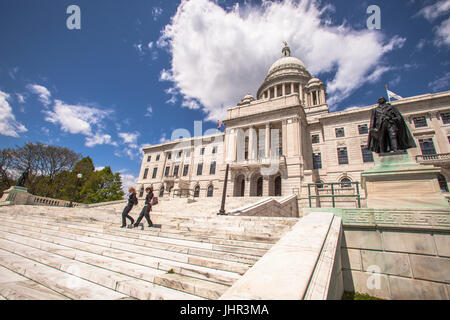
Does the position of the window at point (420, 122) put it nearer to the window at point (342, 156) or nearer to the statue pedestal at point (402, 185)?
the window at point (342, 156)

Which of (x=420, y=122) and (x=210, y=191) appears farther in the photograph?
(x=210, y=191)

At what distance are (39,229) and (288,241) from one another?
8.07 metres

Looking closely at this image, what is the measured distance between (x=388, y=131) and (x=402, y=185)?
6.12ft

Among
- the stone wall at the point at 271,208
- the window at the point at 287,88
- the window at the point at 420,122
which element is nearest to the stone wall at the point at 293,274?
the stone wall at the point at 271,208

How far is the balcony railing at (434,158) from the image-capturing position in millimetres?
18984

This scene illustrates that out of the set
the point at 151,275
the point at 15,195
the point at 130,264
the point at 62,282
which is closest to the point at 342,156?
the point at 130,264

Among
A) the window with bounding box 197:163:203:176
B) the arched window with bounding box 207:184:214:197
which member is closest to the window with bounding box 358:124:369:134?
the arched window with bounding box 207:184:214:197

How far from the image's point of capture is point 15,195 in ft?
→ 57.1

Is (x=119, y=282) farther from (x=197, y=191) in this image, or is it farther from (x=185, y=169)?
(x=185, y=169)

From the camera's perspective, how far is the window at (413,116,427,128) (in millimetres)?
21984

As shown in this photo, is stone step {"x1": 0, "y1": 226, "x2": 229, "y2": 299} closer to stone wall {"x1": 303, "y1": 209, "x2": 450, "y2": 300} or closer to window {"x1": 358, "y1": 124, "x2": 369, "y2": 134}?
stone wall {"x1": 303, "y1": 209, "x2": 450, "y2": 300}

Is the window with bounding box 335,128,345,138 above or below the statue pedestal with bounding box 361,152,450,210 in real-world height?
above

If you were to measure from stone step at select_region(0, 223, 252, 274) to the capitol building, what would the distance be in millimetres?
15002

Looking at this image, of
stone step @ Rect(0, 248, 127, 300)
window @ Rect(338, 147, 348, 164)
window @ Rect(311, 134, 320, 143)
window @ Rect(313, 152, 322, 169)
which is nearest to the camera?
stone step @ Rect(0, 248, 127, 300)
